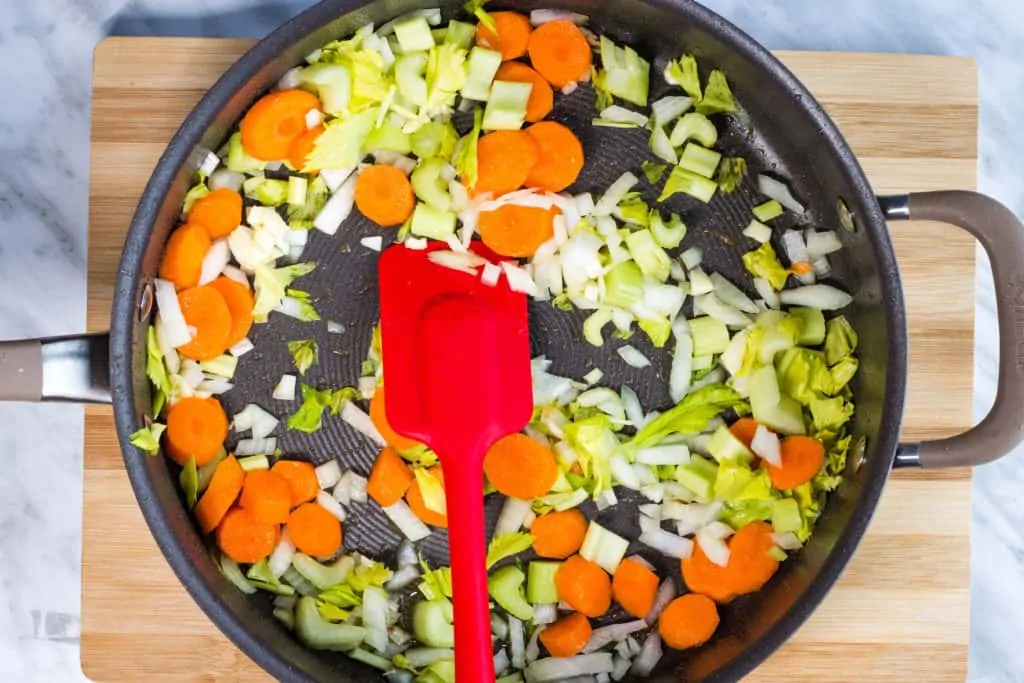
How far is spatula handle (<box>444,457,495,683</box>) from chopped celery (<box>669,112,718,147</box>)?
499mm

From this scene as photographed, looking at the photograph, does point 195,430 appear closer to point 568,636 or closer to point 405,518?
point 405,518

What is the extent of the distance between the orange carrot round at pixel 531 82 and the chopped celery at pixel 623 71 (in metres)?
0.08

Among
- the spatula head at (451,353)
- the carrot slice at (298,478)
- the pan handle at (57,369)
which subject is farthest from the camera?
the carrot slice at (298,478)

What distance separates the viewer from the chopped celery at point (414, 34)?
4.23 ft

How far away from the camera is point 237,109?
1256 mm

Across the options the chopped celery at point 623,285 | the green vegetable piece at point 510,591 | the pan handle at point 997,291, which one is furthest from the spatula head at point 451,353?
the pan handle at point 997,291

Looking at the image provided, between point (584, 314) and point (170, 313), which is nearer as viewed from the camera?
point (170, 313)

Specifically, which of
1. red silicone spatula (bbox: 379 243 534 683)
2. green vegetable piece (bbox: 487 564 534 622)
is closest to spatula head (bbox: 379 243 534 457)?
red silicone spatula (bbox: 379 243 534 683)

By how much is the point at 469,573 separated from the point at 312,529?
27 centimetres

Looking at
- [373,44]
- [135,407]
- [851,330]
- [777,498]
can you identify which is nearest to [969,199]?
[851,330]

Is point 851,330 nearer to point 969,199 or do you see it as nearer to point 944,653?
point 969,199

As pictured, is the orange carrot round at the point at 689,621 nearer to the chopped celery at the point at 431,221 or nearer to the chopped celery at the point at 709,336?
the chopped celery at the point at 709,336

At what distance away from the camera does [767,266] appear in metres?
1.36

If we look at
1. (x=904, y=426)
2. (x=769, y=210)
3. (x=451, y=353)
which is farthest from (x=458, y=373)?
(x=904, y=426)
